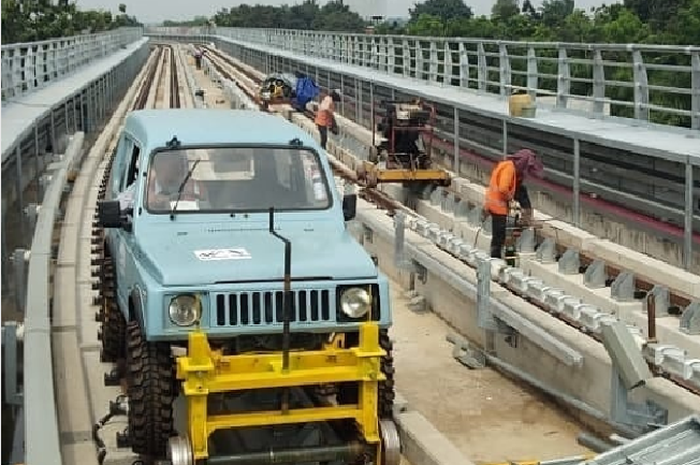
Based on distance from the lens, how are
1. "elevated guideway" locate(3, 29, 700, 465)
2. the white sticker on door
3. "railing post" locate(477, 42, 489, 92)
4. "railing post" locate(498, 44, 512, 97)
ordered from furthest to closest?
1. "railing post" locate(477, 42, 489, 92)
2. "railing post" locate(498, 44, 512, 97)
3. "elevated guideway" locate(3, 29, 700, 465)
4. the white sticker on door

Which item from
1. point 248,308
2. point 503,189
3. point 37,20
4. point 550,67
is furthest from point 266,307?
point 37,20

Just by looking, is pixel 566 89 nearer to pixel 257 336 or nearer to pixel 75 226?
pixel 75 226

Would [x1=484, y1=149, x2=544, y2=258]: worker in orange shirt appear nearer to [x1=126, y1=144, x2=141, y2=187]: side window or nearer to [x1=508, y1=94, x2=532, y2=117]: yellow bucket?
[x1=508, y1=94, x2=532, y2=117]: yellow bucket

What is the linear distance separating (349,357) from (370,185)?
1191cm

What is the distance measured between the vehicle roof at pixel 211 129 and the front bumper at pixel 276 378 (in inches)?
76.3

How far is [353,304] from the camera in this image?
7031 millimetres

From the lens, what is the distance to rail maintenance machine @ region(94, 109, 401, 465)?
670 centimetres

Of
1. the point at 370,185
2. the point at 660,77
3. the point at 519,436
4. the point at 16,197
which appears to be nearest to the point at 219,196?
the point at 519,436

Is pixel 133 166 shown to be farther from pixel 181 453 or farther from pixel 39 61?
pixel 39 61

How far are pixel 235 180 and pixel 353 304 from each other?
1.56 metres

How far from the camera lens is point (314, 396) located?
7.33 metres

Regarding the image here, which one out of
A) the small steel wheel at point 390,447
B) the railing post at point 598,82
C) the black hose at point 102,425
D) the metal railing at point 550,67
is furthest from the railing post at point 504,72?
the small steel wheel at point 390,447

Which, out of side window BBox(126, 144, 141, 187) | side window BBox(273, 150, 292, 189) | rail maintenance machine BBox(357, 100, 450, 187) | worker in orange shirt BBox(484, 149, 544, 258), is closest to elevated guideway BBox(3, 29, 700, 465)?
worker in orange shirt BBox(484, 149, 544, 258)

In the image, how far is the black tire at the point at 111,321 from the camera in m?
9.20
